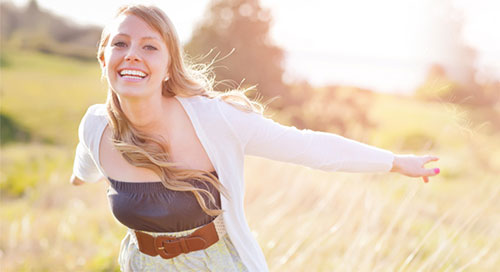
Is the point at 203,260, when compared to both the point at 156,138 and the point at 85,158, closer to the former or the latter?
the point at 156,138

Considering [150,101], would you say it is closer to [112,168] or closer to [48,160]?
[112,168]

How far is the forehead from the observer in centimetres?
174

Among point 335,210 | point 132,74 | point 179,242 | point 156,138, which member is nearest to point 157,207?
point 179,242

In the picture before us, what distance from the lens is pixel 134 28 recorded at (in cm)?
175

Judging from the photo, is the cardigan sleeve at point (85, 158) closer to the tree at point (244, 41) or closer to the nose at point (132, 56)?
the nose at point (132, 56)

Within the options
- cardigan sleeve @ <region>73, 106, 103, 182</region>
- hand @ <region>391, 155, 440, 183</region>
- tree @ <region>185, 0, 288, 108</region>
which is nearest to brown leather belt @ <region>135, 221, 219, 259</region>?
cardigan sleeve @ <region>73, 106, 103, 182</region>

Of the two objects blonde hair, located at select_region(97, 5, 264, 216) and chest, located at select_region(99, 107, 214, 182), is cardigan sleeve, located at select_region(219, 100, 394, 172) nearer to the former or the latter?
blonde hair, located at select_region(97, 5, 264, 216)

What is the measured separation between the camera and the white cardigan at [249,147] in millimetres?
1793

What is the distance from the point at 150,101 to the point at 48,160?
707 cm

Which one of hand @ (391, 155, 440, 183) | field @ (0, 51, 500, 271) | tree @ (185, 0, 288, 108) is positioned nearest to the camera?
hand @ (391, 155, 440, 183)

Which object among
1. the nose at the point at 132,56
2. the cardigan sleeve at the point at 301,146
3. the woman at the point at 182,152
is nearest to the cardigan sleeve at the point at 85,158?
the woman at the point at 182,152

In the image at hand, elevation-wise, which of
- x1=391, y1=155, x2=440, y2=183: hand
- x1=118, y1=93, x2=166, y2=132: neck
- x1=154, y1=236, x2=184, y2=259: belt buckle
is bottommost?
x1=154, y1=236, x2=184, y2=259: belt buckle

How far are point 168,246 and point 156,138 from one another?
0.44 m

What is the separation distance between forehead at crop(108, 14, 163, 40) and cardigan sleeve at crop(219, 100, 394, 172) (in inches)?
15.3
